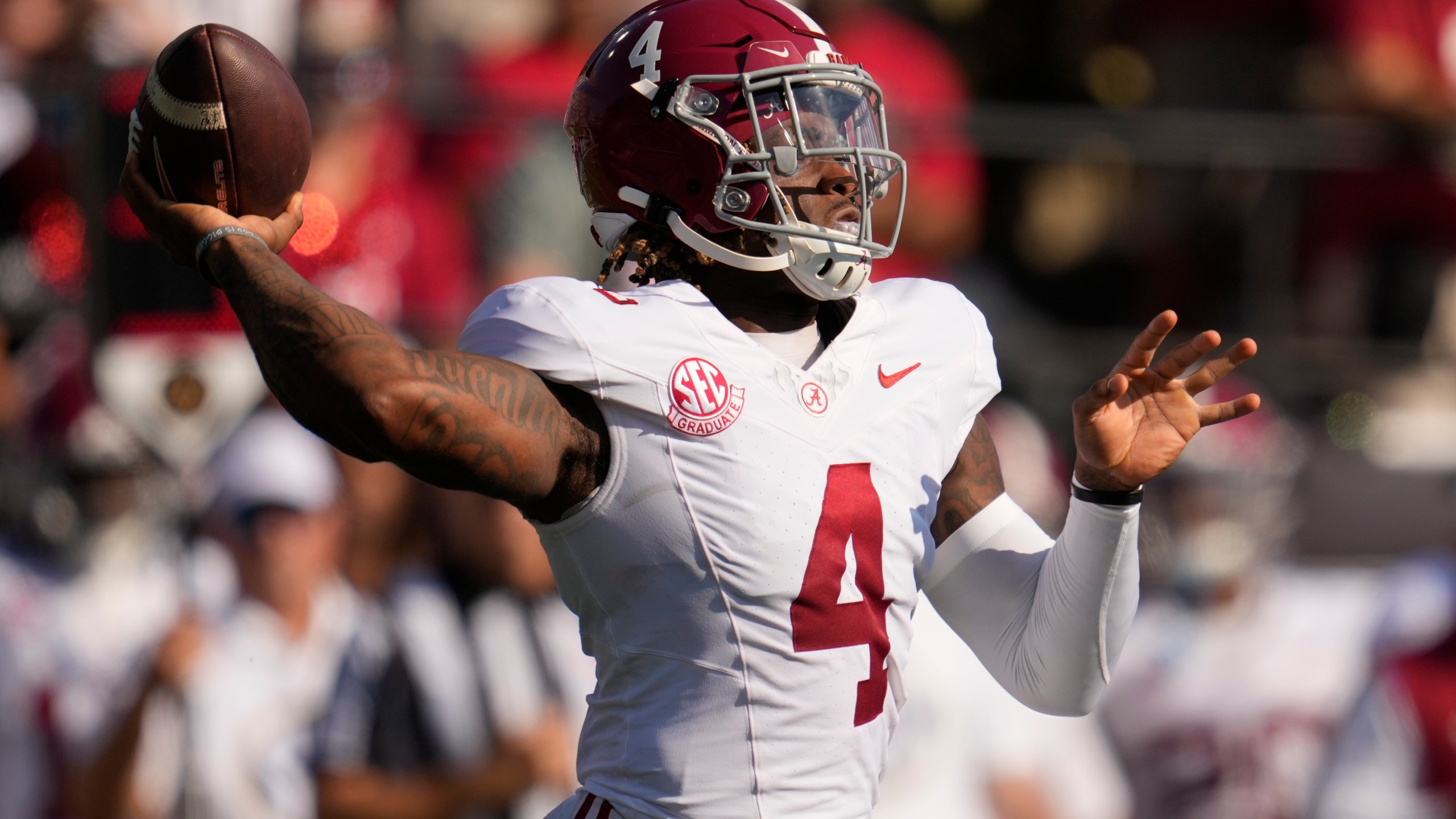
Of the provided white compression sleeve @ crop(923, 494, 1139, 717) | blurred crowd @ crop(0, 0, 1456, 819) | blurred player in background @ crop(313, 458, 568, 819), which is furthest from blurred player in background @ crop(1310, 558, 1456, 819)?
white compression sleeve @ crop(923, 494, 1139, 717)

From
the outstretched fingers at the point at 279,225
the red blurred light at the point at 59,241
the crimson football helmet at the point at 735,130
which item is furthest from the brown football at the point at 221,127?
the red blurred light at the point at 59,241

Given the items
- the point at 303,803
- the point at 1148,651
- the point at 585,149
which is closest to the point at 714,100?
the point at 585,149

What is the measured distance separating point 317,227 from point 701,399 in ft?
10.1

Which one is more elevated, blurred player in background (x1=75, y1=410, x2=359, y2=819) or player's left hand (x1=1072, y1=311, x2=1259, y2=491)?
player's left hand (x1=1072, y1=311, x2=1259, y2=491)

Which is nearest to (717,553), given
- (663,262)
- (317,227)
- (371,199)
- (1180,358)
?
(663,262)

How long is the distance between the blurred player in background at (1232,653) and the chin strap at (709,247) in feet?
11.5

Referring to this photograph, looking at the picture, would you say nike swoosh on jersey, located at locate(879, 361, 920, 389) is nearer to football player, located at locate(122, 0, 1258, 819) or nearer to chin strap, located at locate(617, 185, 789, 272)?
football player, located at locate(122, 0, 1258, 819)

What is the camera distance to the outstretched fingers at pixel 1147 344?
211 cm

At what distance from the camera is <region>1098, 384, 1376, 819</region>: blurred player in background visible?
17.2ft

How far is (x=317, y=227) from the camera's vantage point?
190 inches

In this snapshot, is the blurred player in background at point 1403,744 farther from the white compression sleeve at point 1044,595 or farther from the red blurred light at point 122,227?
the red blurred light at point 122,227

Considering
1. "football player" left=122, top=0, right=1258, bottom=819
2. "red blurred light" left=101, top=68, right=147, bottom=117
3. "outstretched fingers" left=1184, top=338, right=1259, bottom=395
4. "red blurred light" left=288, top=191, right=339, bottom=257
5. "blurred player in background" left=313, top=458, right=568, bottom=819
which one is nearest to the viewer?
"football player" left=122, top=0, right=1258, bottom=819

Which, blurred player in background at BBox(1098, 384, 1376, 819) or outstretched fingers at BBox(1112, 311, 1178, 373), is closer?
outstretched fingers at BBox(1112, 311, 1178, 373)

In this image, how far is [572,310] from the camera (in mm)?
2039
